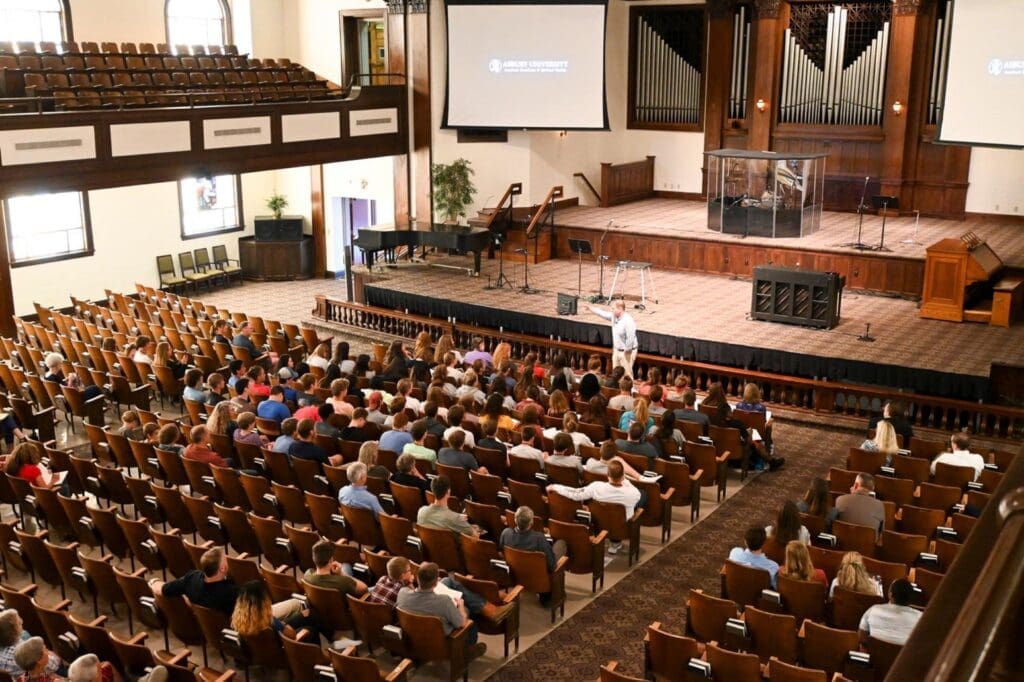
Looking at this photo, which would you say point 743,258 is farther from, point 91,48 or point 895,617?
point 895,617

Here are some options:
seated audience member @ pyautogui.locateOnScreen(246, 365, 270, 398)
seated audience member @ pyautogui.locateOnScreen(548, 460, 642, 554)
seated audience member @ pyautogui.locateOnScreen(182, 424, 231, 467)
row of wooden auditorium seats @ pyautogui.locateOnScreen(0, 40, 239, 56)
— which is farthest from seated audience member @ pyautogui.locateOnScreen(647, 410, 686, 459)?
row of wooden auditorium seats @ pyautogui.locateOnScreen(0, 40, 239, 56)

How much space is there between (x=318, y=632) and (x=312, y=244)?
623 inches

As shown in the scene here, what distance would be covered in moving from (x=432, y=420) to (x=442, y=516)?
2.15 m

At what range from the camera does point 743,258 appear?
17562mm

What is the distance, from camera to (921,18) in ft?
62.3

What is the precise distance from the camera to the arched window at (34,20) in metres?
16.7

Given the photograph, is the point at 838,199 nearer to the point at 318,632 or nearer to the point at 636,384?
the point at 636,384

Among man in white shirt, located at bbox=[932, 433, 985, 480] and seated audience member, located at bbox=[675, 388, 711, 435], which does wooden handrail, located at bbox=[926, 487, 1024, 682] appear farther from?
seated audience member, located at bbox=[675, 388, 711, 435]

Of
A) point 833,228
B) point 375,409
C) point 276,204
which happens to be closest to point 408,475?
point 375,409

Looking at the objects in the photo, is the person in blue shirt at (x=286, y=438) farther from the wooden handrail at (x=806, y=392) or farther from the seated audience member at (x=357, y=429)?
the wooden handrail at (x=806, y=392)

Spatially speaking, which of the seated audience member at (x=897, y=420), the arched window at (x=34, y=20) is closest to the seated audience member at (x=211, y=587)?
the seated audience member at (x=897, y=420)

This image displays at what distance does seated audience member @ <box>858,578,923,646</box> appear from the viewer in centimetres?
566

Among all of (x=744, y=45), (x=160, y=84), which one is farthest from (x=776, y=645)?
(x=744, y=45)

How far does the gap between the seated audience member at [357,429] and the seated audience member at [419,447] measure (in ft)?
1.80
